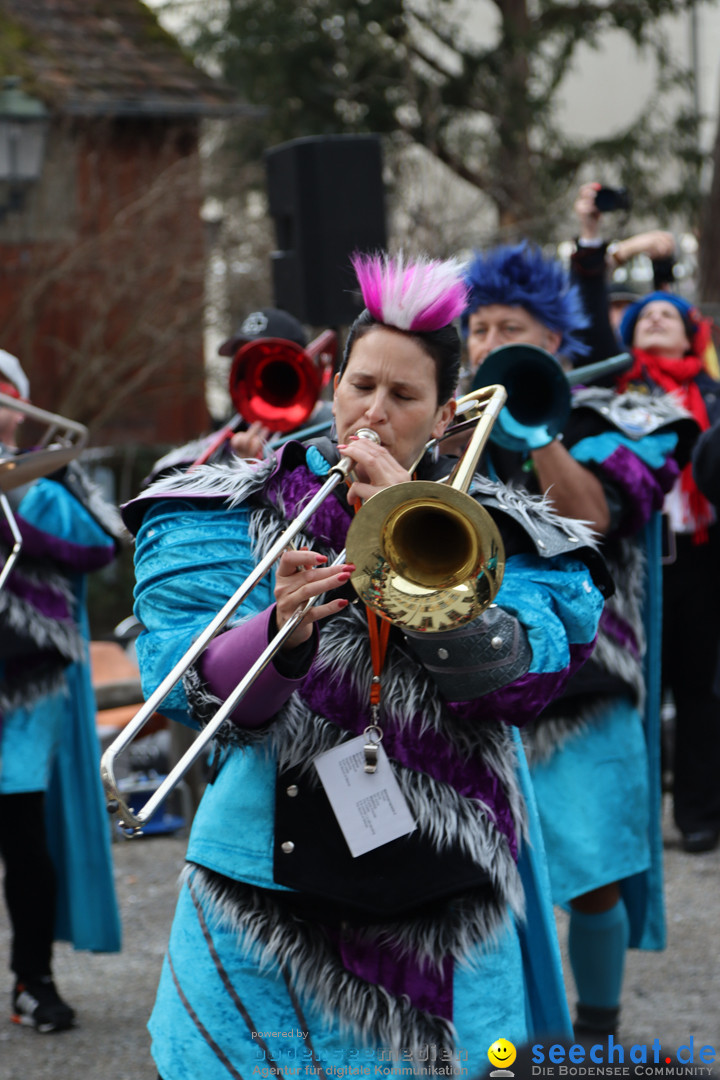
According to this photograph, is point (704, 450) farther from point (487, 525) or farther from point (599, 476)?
point (487, 525)

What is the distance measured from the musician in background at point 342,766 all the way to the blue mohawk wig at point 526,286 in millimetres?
1541

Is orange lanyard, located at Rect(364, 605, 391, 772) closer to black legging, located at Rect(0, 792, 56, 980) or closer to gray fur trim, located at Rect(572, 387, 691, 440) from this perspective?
gray fur trim, located at Rect(572, 387, 691, 440)

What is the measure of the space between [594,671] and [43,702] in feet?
6.10

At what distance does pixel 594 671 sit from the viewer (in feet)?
13.0

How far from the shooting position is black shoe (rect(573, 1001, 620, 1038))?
409 centimetres

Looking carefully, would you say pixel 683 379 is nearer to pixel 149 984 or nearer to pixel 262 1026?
pixel 149 984

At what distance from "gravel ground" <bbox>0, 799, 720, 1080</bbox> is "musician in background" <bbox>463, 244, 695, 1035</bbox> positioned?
1.70ft

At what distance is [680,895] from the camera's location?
6.01 metres

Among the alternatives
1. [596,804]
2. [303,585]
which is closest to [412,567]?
[303,585]

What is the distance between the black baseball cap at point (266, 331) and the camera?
17.6 ft

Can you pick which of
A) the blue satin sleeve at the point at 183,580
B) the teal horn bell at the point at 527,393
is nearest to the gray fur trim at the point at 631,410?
the teal horn bell at the point at 527,393

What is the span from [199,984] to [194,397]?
1435 cm

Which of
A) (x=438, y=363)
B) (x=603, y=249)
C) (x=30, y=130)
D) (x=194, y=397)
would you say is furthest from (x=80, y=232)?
(x=438, y=363)

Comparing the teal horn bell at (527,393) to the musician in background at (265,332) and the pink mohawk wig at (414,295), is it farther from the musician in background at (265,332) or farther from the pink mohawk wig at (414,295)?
the musician in background at (265,332)
